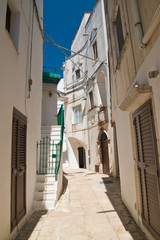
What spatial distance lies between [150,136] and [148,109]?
0.42m

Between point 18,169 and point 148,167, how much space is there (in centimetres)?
258

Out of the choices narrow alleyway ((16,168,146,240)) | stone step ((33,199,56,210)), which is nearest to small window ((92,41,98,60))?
narrow alleyway ((16,168,146,240))

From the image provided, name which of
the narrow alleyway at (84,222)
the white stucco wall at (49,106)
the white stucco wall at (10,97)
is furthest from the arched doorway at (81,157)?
the white stucco wall at (10,97)

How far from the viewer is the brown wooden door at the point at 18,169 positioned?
3.18 metres

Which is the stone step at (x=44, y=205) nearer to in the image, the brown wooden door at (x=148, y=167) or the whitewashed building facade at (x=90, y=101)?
the brown wooden door at (x=148, y=167)

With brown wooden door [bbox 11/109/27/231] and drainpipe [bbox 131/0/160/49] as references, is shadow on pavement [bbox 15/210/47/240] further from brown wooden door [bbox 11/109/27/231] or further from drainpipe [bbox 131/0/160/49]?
drainpipe [bbox 131/0/160/49]

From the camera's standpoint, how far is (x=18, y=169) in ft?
11.5

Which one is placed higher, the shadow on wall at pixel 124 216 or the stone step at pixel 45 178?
the stone step at pixel 45 178

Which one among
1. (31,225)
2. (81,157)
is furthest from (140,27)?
(81,157)

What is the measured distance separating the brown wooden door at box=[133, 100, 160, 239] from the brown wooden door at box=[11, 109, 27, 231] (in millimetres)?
2410

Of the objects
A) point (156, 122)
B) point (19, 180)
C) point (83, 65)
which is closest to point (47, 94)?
point (83, 65)

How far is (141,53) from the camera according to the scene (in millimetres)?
2746

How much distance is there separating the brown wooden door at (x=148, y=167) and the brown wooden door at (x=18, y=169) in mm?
2410

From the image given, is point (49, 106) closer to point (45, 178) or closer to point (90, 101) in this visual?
point (90, 101)
